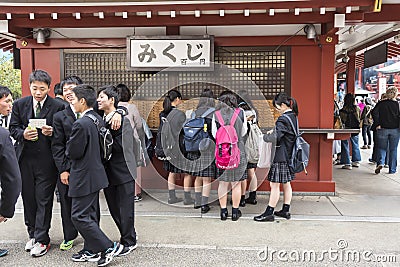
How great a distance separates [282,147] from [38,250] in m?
3.03

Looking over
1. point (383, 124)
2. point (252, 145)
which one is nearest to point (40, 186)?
point (252, 145)

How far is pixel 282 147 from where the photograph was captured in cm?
466

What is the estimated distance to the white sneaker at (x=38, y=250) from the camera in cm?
369

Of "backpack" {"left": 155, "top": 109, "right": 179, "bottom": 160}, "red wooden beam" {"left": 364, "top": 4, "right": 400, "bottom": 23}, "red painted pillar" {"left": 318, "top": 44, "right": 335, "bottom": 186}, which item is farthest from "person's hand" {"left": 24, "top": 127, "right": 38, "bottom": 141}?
"red wooden beam" {"left": 364, "top": 4, "right": 400, "bottom": 23}

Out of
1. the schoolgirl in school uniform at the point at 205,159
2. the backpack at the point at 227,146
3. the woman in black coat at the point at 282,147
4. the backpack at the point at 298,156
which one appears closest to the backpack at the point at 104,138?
the backpack at the point at 227,146

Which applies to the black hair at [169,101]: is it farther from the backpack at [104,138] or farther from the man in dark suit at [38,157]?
the backpack at [104,138]

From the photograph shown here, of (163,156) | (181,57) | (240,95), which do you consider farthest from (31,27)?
(240,95)

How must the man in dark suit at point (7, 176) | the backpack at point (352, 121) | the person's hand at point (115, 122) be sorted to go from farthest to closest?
the backpack at point (352, 121) < the person's hand at point (115, 122) < the man in dark suit at point (7, 176)

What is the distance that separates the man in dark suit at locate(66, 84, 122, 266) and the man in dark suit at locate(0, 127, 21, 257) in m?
0.57

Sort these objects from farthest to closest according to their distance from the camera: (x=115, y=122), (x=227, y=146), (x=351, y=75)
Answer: (x=351, y=75), (x=227, y=146), (x=115, y=122)

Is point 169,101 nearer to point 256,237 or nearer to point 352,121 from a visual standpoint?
point 256,237

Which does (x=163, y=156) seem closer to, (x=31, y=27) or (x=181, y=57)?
(x=181, y=57)

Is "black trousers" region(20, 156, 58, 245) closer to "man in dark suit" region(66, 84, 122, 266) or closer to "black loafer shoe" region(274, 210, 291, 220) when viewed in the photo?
"man in dark suit" region(66, 84, 122, 266)

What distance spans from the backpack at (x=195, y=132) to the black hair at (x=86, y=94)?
1.70m
